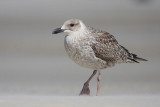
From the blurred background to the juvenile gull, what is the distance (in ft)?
3.91

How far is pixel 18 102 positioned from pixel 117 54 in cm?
396

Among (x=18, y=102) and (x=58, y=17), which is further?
(x=58, y=17)

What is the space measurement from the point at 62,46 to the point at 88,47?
1067cm

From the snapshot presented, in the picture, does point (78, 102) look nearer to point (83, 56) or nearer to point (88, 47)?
point (83, 56)

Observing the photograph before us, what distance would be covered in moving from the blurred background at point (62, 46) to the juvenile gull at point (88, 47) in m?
1.19

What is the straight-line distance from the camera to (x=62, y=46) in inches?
911

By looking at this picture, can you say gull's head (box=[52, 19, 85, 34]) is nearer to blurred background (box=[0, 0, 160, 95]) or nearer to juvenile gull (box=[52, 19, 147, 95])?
juvenile gull (box=[52, 19, 147, 95])

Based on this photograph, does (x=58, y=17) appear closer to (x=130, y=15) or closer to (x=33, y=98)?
(x=130, y=15)

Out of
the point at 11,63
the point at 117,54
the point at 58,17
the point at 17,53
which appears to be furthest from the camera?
the point at 58,17

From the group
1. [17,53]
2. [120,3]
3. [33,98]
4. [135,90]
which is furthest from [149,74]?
[120,3]

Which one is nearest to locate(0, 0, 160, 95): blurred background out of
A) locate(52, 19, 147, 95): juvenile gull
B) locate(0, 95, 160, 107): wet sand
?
locate(52, 19, 147, 95): juvenile gull

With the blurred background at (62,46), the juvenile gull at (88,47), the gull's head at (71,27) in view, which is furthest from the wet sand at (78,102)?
the blurred background at (62,46)

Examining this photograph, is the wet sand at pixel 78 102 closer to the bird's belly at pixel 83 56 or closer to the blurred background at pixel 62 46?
the bird's belly at pixel 83 56

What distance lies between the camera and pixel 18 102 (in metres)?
9.70
